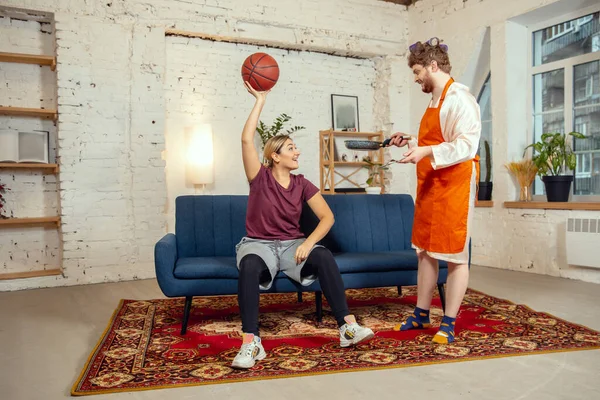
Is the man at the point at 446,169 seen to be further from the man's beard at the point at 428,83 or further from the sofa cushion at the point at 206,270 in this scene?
the sofa cushion at the point at 206,270

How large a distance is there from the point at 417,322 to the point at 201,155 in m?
3.21

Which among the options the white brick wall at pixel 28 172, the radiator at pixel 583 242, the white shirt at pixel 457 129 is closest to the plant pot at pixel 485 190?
the radiator at pixel 583 242

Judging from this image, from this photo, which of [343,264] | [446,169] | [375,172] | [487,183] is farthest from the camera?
[375,172]

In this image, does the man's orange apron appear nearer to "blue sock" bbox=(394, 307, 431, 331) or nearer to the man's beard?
the man's beard

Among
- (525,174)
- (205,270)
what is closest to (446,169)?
(205,270)

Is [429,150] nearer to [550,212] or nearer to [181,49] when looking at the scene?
[550,212]

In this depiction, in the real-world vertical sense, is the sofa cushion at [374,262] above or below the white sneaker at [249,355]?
above

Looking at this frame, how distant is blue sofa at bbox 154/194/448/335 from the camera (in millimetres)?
2930

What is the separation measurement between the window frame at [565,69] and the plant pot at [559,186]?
28cm

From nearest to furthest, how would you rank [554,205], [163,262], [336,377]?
[336,377] → [163,262] → [554,205]

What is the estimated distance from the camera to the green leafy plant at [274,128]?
19.1 ft

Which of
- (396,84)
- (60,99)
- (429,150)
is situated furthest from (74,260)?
(396,84)

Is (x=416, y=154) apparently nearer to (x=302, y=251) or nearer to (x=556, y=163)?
(x=302, y=251)

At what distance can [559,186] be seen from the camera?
16.1 ft
